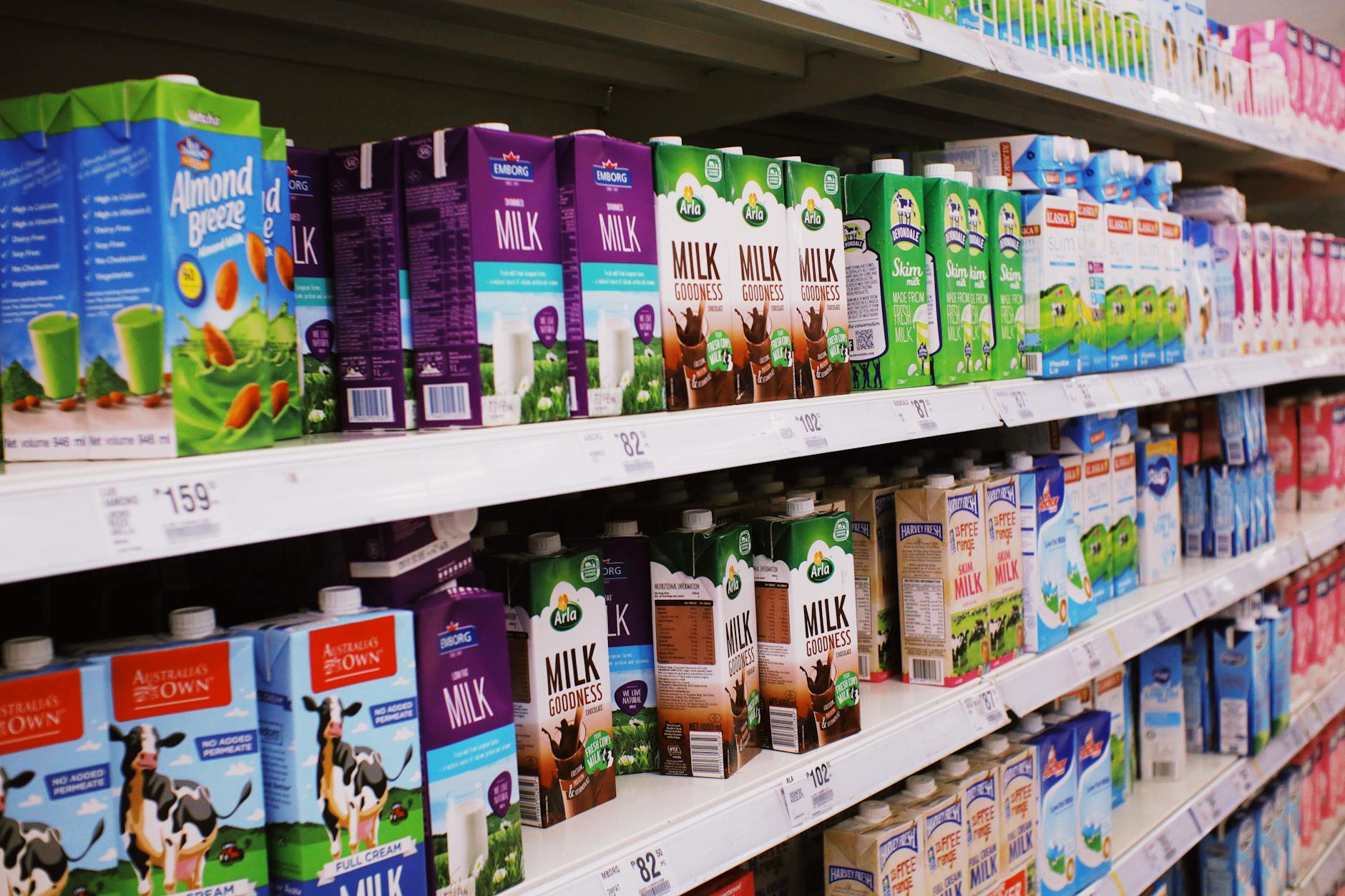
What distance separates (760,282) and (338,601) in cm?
66

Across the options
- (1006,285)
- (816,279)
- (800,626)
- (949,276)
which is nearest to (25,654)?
(800,626)

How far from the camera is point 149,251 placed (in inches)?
33.8

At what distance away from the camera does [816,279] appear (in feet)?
5.00

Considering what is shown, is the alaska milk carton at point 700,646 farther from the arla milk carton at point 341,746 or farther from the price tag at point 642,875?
the arla milk carton at point 341,746

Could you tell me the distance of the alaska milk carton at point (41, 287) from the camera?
89 cm

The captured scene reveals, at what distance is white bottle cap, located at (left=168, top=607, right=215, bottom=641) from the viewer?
3.06ft

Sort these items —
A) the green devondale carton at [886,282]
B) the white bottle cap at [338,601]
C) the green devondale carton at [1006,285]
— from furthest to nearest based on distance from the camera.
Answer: the green devondale carton at [1006,285] → the green devondale carton at [886,282] → the white bottle cap at [338,601]

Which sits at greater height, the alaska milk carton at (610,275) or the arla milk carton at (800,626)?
the alaska milk carton at (610,275)

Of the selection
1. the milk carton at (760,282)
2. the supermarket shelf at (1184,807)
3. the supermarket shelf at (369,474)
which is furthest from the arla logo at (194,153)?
the supermarket shelf at (1184,807)

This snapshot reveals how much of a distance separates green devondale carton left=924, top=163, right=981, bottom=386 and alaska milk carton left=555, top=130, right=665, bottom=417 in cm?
60

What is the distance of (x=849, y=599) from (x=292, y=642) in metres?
0.81

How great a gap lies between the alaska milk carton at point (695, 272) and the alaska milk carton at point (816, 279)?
125mm

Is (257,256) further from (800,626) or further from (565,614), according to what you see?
(800,626)

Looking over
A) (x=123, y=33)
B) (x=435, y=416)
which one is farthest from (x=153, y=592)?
(x=123, y=33)
